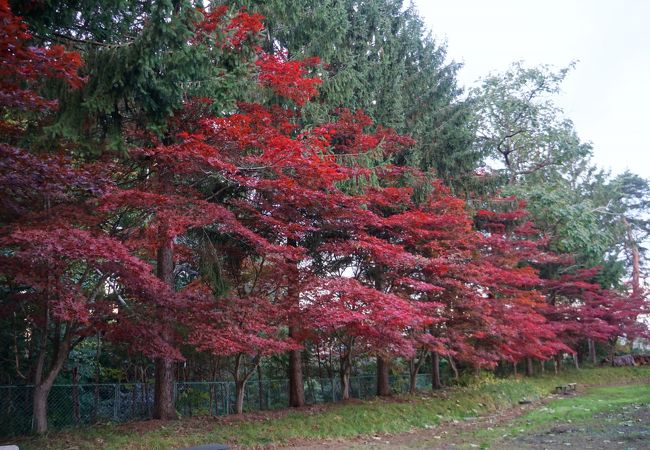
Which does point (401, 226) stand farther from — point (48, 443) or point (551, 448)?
point (48, 443)

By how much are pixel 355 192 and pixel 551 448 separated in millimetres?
A: 6788

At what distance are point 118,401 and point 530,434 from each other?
922 centimetres

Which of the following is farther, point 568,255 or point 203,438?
point 568,255

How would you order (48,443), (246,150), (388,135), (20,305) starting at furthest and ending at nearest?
1. (388,135)
2. (246,150)
3. (20,305)
4. (48,443)

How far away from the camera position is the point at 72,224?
9.02m

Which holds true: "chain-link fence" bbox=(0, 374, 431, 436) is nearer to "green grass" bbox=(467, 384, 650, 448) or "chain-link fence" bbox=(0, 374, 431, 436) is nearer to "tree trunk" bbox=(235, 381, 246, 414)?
"tree trunk" bbox=(235, 381, 246, 414)

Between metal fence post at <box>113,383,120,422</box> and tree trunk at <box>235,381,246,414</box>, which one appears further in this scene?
tree trunk at <box>235,381,246,414</box>

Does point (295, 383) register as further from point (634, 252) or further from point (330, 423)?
point (634, 252)

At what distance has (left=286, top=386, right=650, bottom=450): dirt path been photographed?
10211mm

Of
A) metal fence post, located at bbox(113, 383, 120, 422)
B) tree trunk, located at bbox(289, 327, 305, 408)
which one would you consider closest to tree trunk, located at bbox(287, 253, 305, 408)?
tree trunk, located at bbox(289, 327, 305, 408)

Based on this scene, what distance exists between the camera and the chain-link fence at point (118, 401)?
10.4 meters

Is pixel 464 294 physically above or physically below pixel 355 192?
below

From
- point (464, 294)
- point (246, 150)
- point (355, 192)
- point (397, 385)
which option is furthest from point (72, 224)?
point (397, 385)

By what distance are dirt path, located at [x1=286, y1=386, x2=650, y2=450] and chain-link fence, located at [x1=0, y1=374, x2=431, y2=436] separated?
3721 millimetres
